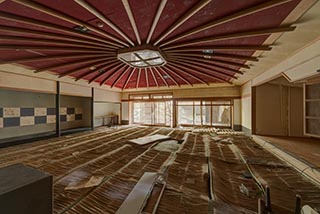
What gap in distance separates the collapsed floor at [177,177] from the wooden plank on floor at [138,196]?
0.09 m

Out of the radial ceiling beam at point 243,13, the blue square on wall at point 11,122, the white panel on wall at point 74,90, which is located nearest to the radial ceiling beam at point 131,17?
the radial ceiling beam at point 243,13

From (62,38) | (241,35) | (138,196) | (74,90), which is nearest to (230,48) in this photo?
(241,35)

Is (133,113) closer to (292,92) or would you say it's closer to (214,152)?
(214,152)

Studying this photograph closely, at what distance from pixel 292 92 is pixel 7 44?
9585mm

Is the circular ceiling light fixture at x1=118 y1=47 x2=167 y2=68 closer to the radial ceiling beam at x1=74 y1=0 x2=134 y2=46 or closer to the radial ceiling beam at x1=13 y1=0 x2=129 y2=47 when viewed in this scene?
the radial ceiling beam at x1=74 y1=0 x2=134 y2=46

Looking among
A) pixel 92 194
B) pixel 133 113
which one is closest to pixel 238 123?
pixel 133 113

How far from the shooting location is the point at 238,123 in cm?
852

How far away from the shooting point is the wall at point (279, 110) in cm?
648

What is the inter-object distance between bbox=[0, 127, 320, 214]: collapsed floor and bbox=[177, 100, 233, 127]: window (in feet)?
14.6

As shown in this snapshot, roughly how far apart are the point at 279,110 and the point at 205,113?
365 centimetres

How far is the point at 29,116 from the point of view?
6805 mm

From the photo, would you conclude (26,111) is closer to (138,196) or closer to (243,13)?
(138,196)

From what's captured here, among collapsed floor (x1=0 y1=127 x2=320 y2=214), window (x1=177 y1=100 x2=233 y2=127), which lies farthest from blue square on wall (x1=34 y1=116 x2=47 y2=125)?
window (x1=177 y1=100 x2=233 y2=127)

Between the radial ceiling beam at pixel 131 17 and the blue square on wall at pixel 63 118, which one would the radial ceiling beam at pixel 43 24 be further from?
the blue square on wall at pixel 63 118
